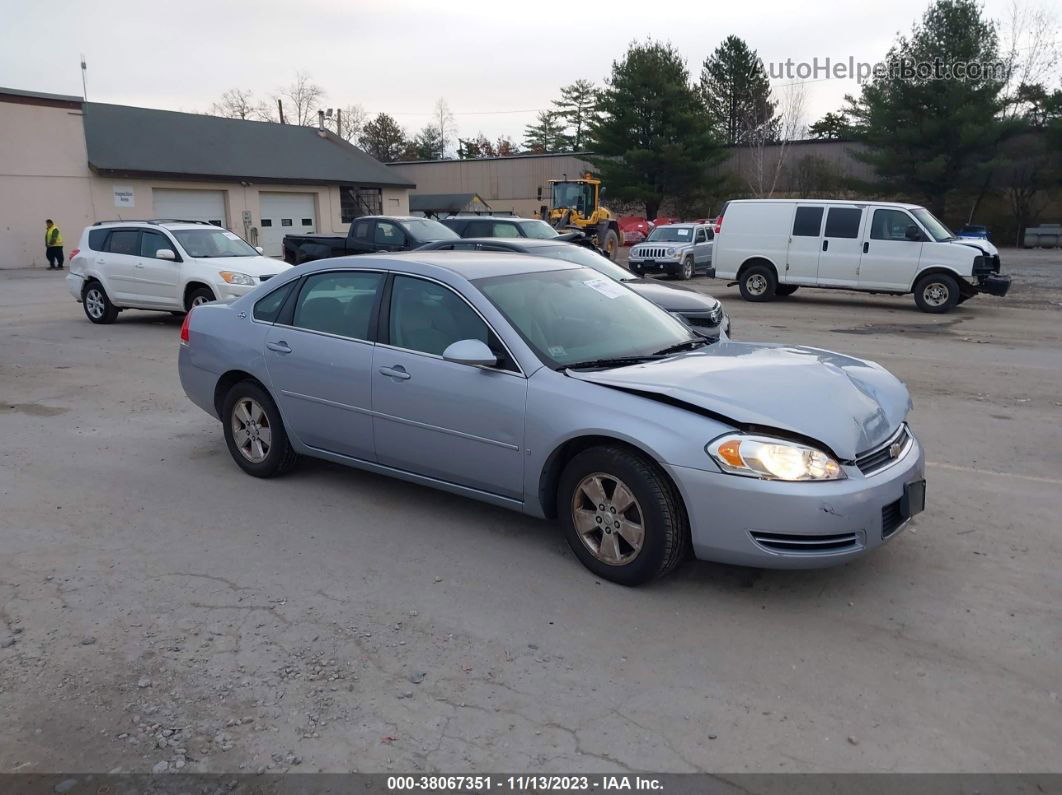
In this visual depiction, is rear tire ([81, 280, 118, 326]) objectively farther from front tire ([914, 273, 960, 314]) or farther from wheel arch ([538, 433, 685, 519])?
front tire ([914, 273, 960, 314])

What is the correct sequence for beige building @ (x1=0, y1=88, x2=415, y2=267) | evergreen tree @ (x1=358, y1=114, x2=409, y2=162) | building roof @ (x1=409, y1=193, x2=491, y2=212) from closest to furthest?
beige building @ (x1=0, y1=88, x2=415, y2=267) → building roof @ (x1=409, y1=193, x2=491, y2=212) → evergreen tree @ (x1=358, y1=114, x2=409, y2=162)

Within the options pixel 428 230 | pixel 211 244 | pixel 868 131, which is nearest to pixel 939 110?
pixel 868 131

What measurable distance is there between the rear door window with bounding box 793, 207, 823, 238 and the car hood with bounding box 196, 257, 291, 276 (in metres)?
9.97

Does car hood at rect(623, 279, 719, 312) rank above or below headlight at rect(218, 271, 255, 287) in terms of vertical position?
above

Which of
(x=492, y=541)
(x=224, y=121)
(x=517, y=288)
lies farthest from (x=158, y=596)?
(x=224, y=121)

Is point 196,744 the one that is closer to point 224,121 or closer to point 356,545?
point 356,545

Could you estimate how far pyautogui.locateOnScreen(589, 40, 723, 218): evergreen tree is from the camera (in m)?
47.5

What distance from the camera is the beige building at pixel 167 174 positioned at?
1240 inches

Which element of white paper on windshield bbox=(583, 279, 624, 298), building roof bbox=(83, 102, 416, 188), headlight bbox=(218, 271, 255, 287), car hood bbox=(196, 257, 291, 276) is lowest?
headlight bbox=(218, 271, 255, 287)

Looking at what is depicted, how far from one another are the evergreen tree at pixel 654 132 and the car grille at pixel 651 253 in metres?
25.6

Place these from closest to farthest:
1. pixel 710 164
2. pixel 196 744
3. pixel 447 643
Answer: pixel 196 744
pixel 447 643
pixel 710 164

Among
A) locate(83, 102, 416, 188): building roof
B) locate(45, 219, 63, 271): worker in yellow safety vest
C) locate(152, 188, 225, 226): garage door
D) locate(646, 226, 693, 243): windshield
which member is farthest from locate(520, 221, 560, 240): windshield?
locate(83, 102, 416, 188): building roof

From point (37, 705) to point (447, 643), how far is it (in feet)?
5.29

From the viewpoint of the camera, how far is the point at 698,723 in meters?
3.18
